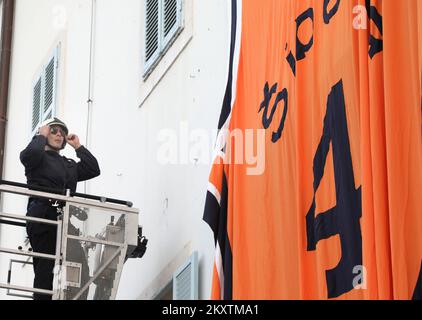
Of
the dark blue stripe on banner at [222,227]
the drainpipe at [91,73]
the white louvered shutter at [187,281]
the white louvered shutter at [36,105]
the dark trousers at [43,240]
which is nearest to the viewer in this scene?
the dark blue stripe on banner at [222,227]

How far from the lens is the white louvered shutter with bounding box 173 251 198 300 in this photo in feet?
33.0

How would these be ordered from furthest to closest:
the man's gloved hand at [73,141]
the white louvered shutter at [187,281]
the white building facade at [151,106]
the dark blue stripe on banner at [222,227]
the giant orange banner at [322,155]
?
the man's gloved hand at [73,141] < the white building facade at [151,106] < the white louvered shutter at [187,281] < the dark blue stripe on banner at [222,227] < the giant orange banner at [322,155]

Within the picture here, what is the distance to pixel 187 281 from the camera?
1024cm

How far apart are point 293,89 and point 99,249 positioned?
99.5 inches

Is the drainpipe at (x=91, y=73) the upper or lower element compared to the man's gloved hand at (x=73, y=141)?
upper

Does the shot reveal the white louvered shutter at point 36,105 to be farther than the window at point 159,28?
Yes

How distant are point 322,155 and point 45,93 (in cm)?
960

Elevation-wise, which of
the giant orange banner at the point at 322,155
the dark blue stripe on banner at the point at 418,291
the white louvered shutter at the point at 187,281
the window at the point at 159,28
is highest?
the window at the point at 159,28

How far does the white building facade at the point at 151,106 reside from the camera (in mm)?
10648

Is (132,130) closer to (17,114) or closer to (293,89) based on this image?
(293,89)

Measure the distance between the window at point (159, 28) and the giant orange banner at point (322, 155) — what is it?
6.66 feet

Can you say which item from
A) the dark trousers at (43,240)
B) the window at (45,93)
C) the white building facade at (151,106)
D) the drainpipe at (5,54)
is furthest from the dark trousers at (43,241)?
the drainpipe at (5,54)

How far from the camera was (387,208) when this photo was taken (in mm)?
6840

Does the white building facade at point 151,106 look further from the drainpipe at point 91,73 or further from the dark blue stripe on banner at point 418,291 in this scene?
the dark blue stripe on banner at point 418,291
